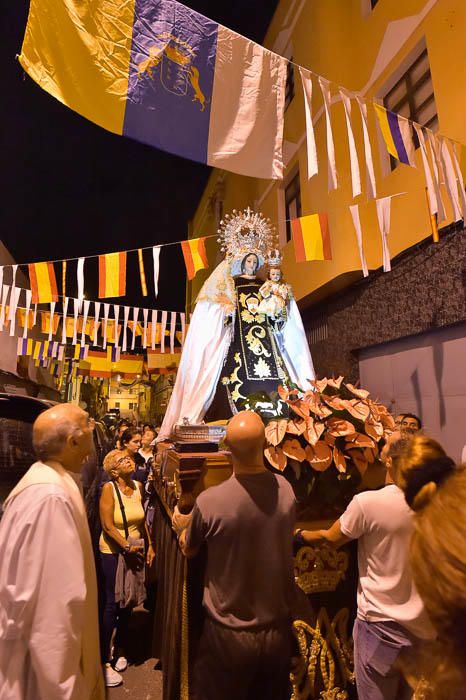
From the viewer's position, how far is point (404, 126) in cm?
404

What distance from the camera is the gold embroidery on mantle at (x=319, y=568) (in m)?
2.43

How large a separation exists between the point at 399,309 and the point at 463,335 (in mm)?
1211

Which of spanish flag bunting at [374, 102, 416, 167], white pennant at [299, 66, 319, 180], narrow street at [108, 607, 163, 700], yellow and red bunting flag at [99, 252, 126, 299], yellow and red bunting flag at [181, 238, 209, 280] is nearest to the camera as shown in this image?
narrow street at [108, 607, 163, 700]

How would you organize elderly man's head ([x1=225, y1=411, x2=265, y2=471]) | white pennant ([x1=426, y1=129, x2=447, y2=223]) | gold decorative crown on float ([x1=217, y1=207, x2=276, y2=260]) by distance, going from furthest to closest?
1. gold decorative crown on float ([x1=217, y1=207, x2=276, y2=260])
2. white pennant ([x1=426, y1=129, x2=447, y2=223])
3. elderly man's head ([x1=225, y1=411, x2=265, y2=471])

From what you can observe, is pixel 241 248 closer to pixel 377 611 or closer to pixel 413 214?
pixel 413 214

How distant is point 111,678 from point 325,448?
2.64m

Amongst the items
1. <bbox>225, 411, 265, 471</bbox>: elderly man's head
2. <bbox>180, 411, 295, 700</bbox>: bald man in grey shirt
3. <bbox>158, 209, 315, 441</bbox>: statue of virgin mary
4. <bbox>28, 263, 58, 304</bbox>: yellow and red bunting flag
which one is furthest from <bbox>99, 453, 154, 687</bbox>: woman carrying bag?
<bbox>28, 263, 58, 304</bbox>: yellow and red bunting flag

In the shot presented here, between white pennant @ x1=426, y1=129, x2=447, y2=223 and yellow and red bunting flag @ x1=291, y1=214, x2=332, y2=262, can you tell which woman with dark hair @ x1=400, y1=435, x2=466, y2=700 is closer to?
white pennant @ x1=426, y1=129, x2=447, y2=223

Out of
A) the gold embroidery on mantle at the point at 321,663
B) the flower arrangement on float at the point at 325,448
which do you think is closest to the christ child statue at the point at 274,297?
the flower arrangement on float at the point at 325,448

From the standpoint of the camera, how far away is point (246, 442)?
6.53ft

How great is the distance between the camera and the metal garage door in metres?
4.99

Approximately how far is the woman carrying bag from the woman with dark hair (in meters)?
3.33

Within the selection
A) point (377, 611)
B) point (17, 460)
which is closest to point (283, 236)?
point (17, 460)

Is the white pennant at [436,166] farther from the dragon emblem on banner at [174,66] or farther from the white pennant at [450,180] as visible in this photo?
Answer: the dragon emblem on banner at [174,66]
